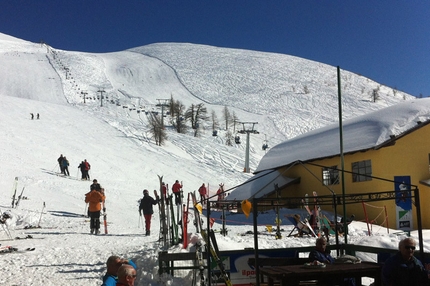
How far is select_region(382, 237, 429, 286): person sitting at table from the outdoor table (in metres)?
0.46

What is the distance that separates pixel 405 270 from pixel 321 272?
40.1 inches

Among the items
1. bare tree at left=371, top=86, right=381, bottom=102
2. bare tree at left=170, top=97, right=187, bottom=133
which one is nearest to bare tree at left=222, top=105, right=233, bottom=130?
bare tree at left=170, top=97, right=187, bottom=133

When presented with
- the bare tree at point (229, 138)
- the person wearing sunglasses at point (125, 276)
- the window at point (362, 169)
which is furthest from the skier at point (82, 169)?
the bare tree at point (229, 138)

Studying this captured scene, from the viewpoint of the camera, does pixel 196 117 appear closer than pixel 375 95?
Yes

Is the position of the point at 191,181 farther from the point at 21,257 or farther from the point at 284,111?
the point at 284,111

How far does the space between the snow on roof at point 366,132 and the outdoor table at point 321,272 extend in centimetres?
1417

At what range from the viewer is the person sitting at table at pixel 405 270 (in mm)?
5918

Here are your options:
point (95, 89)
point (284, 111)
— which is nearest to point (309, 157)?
point (284, 111)

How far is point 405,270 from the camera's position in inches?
233

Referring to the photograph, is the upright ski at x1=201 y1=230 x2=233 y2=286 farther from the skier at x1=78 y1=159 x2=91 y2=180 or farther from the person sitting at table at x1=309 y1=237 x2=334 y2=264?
the skier at x1=78 y1=159 x2=91 y2=180

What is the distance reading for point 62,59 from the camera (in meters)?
103

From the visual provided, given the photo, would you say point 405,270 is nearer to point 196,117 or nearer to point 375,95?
point 196,117

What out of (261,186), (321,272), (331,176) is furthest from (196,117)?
(321,272)

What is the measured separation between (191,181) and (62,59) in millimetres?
80100
